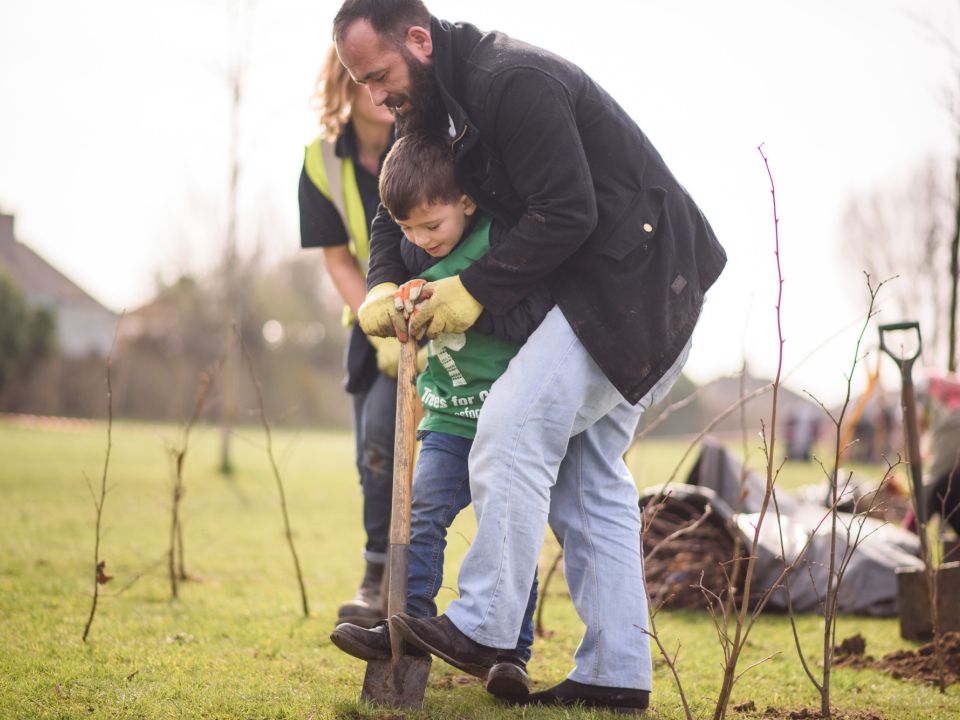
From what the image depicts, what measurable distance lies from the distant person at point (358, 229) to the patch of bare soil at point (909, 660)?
5.99ft

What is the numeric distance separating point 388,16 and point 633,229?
2.95ft

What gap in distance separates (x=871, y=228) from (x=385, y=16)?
28783 millimetres

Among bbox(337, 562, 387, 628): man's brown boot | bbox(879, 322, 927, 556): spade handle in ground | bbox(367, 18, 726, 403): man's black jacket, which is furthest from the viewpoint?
bbox(879, 322, 927, 556): spade handle in ground

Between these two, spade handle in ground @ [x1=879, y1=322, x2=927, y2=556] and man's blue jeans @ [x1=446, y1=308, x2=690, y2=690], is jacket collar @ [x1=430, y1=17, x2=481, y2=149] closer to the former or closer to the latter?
man's blue jeans @ [x1=446, y1=308, x2=690, y2=690]

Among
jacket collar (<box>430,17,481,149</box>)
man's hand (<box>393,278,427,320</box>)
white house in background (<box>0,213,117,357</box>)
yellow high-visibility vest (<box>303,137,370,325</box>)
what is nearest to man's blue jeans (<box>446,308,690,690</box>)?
man's hand (<box>393,278,427,320</box>)

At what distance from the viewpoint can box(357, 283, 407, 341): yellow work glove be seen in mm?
2814

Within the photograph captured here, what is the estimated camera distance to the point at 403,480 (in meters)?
2.78

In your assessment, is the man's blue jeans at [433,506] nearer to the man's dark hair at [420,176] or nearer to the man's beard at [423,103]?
the man's dark hair at [420,176]

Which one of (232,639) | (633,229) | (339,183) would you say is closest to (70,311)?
(339,183)

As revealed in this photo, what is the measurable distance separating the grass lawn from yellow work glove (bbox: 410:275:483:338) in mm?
947

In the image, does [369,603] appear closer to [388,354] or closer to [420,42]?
[388,354]

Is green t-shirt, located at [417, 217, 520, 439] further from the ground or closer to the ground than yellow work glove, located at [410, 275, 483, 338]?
closer to the ground

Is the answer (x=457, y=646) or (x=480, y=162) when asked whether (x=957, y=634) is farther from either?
(x=480, y=162)

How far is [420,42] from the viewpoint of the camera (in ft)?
8.69
